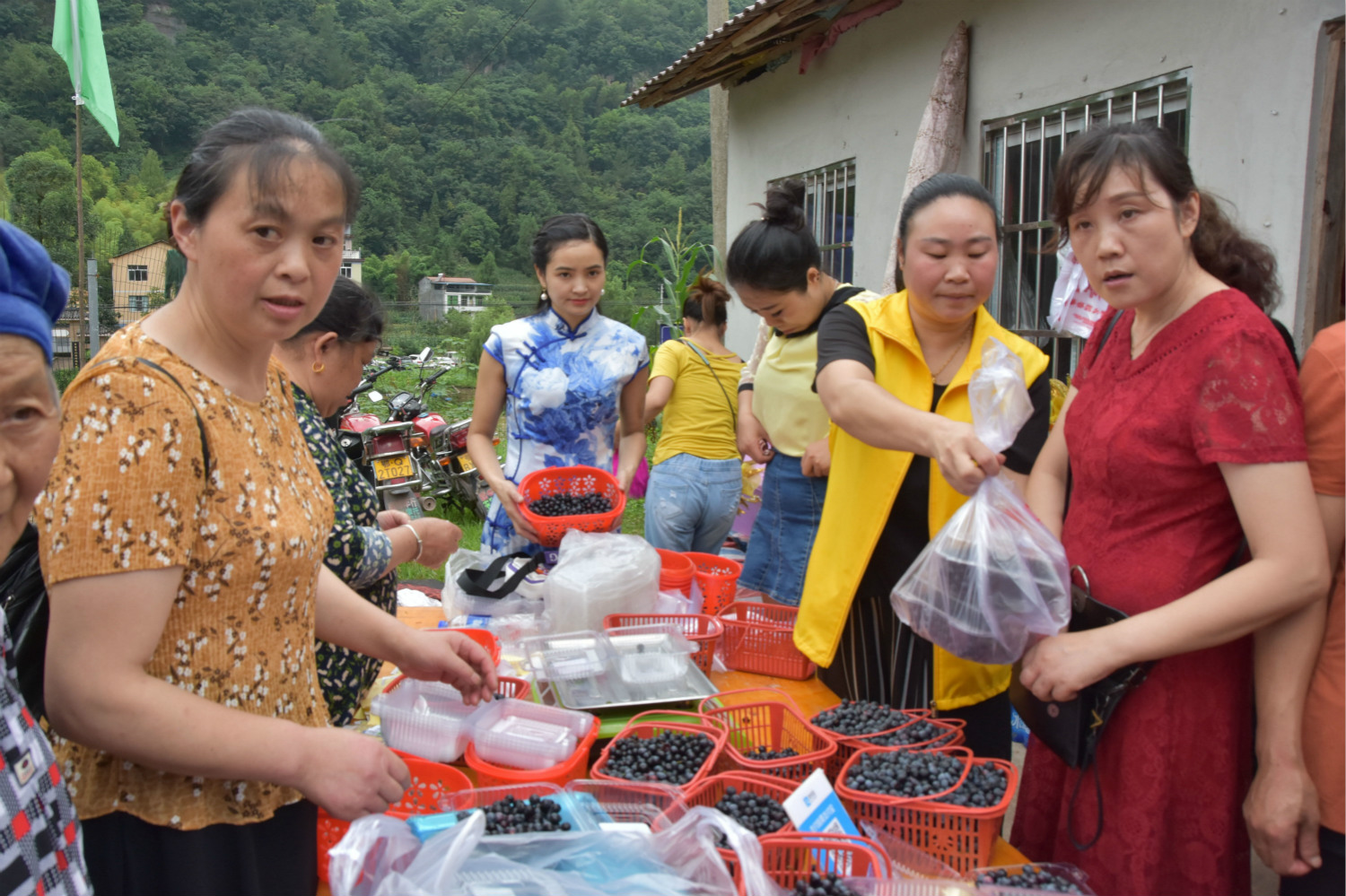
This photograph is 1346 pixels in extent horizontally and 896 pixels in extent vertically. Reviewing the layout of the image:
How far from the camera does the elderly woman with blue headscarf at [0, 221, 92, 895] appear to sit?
71 centimetres

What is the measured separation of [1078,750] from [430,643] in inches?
43.4

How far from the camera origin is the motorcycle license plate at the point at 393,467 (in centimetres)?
759

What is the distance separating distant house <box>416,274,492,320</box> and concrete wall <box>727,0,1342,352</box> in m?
16.6

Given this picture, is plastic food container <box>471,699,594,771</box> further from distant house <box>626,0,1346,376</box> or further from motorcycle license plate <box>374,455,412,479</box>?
motorcycle license plate <box>374,455,412,479</box>

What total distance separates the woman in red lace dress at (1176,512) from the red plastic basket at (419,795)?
40.3 inches

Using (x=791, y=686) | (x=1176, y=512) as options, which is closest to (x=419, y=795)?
(x=791, y=686)

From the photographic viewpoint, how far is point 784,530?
2977mm

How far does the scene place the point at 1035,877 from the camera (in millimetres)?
1318

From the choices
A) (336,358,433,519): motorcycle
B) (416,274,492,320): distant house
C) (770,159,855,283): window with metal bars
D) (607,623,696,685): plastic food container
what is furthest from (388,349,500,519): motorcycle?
(416,274,492,320): distant house

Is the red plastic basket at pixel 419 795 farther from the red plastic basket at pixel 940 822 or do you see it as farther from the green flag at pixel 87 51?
the green flag at pixel 87 51

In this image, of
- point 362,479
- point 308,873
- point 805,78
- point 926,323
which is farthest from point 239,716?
point 805,78

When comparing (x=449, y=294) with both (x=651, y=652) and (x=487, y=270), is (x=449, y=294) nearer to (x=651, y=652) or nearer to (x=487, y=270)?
(x=487, y=270)

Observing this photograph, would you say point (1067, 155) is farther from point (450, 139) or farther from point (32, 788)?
point (450, 139)

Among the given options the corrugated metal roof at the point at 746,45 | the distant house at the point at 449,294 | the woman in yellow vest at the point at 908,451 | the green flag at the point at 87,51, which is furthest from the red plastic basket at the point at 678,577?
the distant house at the point at 449,294
